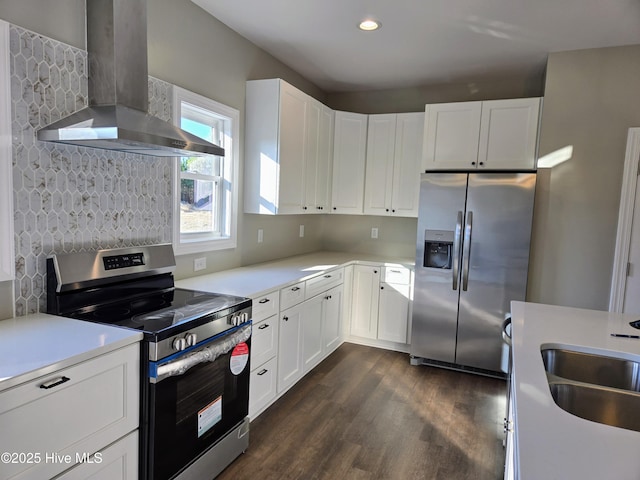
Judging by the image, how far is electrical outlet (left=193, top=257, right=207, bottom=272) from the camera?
2.80m

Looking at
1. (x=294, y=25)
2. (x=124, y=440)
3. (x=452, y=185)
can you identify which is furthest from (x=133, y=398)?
(x=452, y=185)

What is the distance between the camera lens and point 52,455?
133cm

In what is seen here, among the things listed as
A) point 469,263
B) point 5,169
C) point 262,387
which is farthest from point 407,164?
point 5,169

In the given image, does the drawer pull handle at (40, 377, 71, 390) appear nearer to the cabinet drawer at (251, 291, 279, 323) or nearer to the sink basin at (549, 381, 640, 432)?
the cabinet drawer at (251, 291, 279, 323)

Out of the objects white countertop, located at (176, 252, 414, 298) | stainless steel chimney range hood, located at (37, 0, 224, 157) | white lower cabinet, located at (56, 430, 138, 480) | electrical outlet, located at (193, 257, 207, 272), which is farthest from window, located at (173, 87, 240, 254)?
white lower cabinet, located at (56, 430, 138, 480)

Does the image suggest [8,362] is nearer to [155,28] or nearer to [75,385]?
[75,385]

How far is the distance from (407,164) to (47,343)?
340 cm

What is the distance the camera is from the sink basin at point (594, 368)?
162cm

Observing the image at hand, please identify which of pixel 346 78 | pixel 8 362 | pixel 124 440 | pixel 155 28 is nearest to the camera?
pixel 8 362

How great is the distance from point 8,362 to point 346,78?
3671 mm

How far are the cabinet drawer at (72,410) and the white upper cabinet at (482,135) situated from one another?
3026 millimetres

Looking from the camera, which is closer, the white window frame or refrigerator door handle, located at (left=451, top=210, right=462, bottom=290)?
the white window frame

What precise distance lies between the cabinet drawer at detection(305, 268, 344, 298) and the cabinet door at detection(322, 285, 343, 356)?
2.5 inches

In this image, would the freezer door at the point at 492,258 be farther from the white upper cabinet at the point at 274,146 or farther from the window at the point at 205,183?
the window at the point at 205,183
